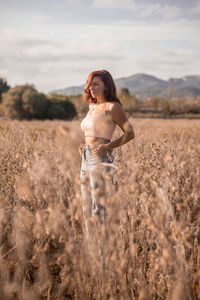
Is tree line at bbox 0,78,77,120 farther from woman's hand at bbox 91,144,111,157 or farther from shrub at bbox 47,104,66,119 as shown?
woman's hand at bbox 91,144,111,157

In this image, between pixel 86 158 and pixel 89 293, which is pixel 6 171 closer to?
pixel 86 158

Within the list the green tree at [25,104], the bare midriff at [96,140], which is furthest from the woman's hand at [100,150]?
→ the green tree at [25,104]

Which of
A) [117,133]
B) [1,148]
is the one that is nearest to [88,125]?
[1,148]

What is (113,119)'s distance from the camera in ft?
8.16

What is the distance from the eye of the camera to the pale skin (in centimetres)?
235

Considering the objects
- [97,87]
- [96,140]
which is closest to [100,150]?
[96,140]

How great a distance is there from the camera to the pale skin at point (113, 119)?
7.72 feet

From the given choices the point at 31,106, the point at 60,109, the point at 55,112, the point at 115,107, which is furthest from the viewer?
the point at 60,109

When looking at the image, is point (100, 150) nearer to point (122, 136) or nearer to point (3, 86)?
point (122, 136)

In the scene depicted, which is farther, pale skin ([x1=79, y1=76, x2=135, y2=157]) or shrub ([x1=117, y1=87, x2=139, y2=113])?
shrub ([x1=117, y1=87, x2=139, y2=113])

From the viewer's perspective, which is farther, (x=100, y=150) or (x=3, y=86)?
(x=3, y=86)

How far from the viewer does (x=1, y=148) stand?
12.9 ft

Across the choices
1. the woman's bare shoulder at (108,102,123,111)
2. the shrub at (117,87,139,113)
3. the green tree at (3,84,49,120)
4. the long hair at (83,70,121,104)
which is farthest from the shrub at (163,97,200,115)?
the woman's bare shoulder at (108,102,123,111)

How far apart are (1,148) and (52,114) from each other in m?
29.5
